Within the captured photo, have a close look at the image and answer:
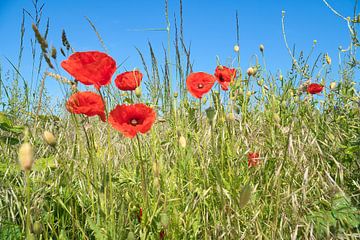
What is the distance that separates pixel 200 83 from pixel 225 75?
0.53 ft

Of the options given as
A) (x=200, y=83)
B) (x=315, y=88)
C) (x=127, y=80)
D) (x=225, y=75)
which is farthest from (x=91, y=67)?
(x=315, y=88)

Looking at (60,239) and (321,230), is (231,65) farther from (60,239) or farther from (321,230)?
(60,239)

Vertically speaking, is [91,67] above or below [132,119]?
above

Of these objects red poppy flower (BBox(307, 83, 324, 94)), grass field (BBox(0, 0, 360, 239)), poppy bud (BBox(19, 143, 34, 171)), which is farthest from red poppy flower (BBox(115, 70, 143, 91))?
red poppy flower (BBox(307, 83, 324, 94))

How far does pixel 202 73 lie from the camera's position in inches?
75.5

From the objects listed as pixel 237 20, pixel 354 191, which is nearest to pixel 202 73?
pixel 237 20

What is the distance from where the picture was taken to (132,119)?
137 centimetres

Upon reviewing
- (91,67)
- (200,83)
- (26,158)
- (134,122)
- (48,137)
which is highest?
(200,83)

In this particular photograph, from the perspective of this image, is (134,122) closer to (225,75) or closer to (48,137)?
(48,137)

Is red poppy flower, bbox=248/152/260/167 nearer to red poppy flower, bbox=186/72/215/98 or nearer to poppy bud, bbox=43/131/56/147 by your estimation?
red poppy flower, bbox=186/72/215/98

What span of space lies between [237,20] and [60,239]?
4.92ft

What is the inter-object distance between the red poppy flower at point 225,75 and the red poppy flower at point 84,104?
798 millimetres

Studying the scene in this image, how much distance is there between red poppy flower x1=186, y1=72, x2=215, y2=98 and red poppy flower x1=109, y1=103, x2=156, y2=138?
50 cm

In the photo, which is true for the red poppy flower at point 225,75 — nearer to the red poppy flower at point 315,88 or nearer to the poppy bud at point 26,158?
the red poppy flower at point 315,88
